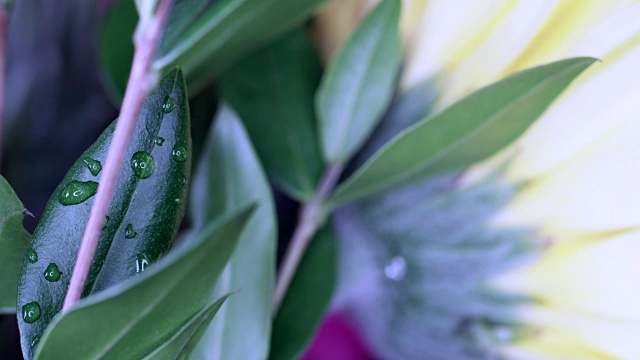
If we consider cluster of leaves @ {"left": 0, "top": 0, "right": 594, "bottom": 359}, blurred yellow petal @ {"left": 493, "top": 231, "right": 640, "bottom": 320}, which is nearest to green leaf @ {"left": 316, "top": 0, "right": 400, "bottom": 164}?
cluster of leaves @ {"left": 0, "top": 0, "right": 594, "bottom": 359}

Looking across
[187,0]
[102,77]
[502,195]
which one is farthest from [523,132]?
[102,77]

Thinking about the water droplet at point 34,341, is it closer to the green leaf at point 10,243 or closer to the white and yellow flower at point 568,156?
the green leaf at point 10,243

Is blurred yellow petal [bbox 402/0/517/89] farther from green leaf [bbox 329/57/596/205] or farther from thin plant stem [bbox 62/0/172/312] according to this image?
thin plant stem [bbox 62/0/172/312]

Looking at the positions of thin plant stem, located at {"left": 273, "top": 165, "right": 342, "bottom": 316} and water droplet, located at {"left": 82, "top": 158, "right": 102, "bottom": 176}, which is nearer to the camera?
water droplet, located at {"left": 82, "top": 158, "right": 102, "bottom": 176}

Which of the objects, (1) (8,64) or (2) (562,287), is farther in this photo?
(1) (8,64)

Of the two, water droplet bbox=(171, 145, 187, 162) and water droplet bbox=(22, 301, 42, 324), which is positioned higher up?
water droplet bbox=(171, 145, 187, 162)

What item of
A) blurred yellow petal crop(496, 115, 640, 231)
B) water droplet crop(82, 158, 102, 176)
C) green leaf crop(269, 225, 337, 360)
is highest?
water droplet crop(82, 158, 102, 176)

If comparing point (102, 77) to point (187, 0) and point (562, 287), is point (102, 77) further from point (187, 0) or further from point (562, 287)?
point (562, 287)

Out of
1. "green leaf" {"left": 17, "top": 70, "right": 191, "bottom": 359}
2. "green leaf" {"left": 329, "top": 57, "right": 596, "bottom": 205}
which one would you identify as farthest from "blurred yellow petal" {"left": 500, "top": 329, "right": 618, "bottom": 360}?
"green leaf" {"left": 17, "top": 70, "right": 191, "bottom": 359}
